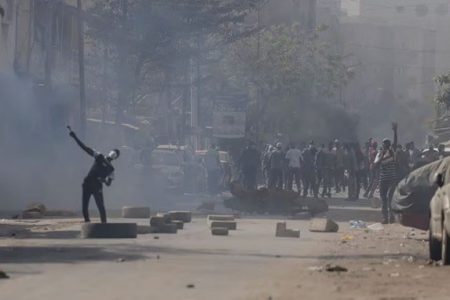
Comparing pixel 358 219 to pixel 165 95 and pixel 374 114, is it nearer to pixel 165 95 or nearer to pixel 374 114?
pixel 165 95

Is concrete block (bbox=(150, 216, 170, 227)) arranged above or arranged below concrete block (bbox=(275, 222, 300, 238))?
above

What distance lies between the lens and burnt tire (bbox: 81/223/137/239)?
71.4 feet

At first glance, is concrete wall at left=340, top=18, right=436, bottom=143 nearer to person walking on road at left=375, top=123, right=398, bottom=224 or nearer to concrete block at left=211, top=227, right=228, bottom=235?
person walking on road at left=375, top=123, right=398, bottom=224

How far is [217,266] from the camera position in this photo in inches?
651

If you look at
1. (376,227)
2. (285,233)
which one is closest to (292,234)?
(285,233)

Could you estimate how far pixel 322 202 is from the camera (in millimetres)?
32781

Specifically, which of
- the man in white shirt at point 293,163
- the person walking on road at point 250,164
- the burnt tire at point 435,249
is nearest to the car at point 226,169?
the man in white shirt at point 293,163

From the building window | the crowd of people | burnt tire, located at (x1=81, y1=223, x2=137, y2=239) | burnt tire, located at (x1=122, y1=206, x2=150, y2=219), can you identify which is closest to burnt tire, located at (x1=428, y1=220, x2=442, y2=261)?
burnt tire, located at (x1=81, y1=223, x2=137, y2=239)

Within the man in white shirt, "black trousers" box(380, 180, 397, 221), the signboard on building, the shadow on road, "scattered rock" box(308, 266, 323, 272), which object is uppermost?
the signboard on building

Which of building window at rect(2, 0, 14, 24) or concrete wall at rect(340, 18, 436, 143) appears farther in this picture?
concrete wall at rect(340, 18, 436, 143)

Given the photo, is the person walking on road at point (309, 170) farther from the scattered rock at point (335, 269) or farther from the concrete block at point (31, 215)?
the scattered rock at point (335, 269)

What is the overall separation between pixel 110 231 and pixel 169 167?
83.2ft

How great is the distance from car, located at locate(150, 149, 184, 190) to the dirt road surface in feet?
66.8

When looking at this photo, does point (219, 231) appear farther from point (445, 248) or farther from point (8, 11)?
point (8, 11)
